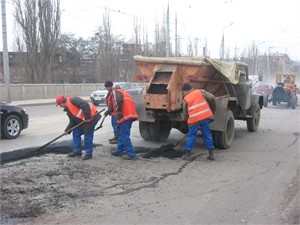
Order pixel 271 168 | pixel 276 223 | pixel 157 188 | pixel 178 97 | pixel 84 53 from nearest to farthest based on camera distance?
1. pixel 276 223
2. pixel 157 188
3. pixel 271 168
4. pixel 178 97
5. pixel 84 53

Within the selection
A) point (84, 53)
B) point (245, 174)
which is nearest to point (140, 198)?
point (245, 174)

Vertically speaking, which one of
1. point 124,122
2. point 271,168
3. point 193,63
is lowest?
point 271,168

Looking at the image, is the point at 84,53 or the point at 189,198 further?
the point at 84,53

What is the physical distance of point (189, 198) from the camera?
5957 mm

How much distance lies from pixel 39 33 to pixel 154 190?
3425cm

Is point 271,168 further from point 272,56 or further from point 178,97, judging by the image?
point 272,56

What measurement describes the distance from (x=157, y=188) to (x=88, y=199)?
116cm

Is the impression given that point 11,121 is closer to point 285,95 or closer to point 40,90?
point 285,95

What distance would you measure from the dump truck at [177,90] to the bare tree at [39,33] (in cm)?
2914

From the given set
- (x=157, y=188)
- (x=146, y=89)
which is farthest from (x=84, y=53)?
(x=157, y=188)

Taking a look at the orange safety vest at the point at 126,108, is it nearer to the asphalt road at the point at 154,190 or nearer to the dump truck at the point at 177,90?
the asphalt road at the point at 154,190

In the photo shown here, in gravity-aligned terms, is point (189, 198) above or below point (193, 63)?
below

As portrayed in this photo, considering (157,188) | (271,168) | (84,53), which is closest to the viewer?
(157,188)

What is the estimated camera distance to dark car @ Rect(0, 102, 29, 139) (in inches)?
454
